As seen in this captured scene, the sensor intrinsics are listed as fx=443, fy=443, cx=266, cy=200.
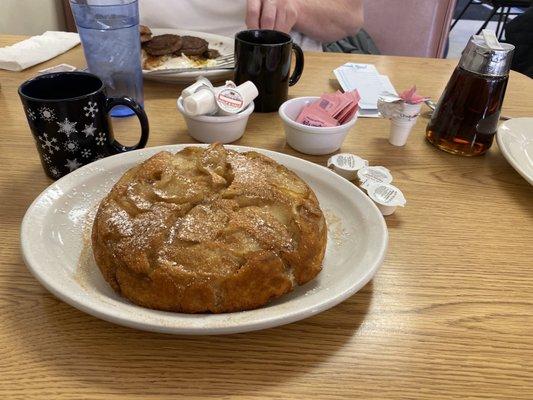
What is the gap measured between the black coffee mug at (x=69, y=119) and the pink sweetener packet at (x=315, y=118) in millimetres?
339

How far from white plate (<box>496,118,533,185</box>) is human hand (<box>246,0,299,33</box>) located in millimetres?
773

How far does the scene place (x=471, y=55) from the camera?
91 cm

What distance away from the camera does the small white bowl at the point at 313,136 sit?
0.93 metres

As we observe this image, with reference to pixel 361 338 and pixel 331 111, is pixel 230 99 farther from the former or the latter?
pixel 361 338

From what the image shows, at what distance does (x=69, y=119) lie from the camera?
754 millimetres

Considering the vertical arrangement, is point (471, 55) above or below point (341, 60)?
above

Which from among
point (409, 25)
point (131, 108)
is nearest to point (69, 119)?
point (131, 108)

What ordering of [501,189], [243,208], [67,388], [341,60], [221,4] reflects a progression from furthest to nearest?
1. [221,4]
2. [341,60]
3. [501,189]
4. [243,208]
5. [67,388]

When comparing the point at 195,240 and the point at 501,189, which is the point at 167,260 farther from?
the point at 501,189

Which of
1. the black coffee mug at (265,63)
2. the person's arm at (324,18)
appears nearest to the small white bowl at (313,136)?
the black coffee mug at (265,63)

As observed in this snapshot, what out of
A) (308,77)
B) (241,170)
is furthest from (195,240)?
(308,77)

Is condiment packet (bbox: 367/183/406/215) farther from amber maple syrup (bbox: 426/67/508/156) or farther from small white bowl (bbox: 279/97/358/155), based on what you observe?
amber maple syrup (bbox: 426/67/508/156)

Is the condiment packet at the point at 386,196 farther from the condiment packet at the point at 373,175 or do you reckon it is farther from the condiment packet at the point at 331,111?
the condiment packet at the point at 331,111

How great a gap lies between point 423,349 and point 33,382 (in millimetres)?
452
